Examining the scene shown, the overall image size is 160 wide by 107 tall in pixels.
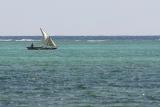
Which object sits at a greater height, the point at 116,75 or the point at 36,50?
the point at 116,75

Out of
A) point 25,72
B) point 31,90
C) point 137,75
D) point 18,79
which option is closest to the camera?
point 31,90

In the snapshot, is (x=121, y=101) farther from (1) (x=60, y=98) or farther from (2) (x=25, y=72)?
(2) (x=25, y=72)

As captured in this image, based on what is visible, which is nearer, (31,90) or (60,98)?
(60,98)

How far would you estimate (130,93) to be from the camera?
171ft

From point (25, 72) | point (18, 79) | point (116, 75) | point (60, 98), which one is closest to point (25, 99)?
point (60, 98)

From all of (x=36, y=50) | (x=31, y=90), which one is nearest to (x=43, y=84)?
(x=31, y=90)

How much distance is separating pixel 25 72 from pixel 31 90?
2128 centimetres

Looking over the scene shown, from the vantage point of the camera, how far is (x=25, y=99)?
160 feet

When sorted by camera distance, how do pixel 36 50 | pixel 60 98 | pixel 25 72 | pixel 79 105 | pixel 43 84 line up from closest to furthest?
pixel 79 105 → pixel 60 98 → pixel 43 84 → pixel 25 72 → pixel 36 50

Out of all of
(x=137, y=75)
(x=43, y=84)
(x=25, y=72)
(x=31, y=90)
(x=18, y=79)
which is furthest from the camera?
(x=25, y=72)

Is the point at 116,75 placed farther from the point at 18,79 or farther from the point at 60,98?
the point at 60,98

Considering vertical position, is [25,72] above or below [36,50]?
above

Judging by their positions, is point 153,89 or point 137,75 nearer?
point 153,89

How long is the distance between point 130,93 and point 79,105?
713cm
